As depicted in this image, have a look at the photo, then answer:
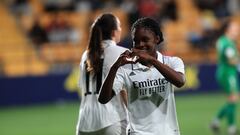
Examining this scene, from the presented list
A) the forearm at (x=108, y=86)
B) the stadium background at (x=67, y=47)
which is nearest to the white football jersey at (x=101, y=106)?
the forearm at (x=108, y=86)

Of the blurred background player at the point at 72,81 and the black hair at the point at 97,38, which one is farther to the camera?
the blurred background player at the point at 72,81

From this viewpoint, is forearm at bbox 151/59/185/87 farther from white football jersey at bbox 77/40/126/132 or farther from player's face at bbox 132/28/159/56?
white football jersey at bbox 77/40/126/132

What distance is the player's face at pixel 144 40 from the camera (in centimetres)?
584

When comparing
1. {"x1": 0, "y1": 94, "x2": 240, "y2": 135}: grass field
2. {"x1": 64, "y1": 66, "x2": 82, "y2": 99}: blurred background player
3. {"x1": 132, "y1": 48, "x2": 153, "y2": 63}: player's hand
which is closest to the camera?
{"x1": 132, "y1": 48, "x2": 153, "y2": 63}: player's hand

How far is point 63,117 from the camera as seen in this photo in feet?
55.4

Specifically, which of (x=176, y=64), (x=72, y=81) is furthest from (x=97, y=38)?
(x=72, y=81)

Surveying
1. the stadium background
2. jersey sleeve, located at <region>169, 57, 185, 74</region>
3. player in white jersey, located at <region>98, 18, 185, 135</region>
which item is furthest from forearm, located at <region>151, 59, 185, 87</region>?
the stadium background

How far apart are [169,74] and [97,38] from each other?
1784 millimetres

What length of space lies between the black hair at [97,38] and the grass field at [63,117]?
6106 millimetres

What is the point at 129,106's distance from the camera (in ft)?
19.8

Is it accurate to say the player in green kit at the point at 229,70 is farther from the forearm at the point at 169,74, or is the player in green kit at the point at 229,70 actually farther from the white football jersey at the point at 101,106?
the forearm at the point at 169,74

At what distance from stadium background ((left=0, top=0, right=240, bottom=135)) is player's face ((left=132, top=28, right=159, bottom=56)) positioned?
34.3 ft

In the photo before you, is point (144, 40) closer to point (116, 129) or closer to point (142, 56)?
point (142, 56)

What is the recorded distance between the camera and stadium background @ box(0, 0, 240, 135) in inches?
762
